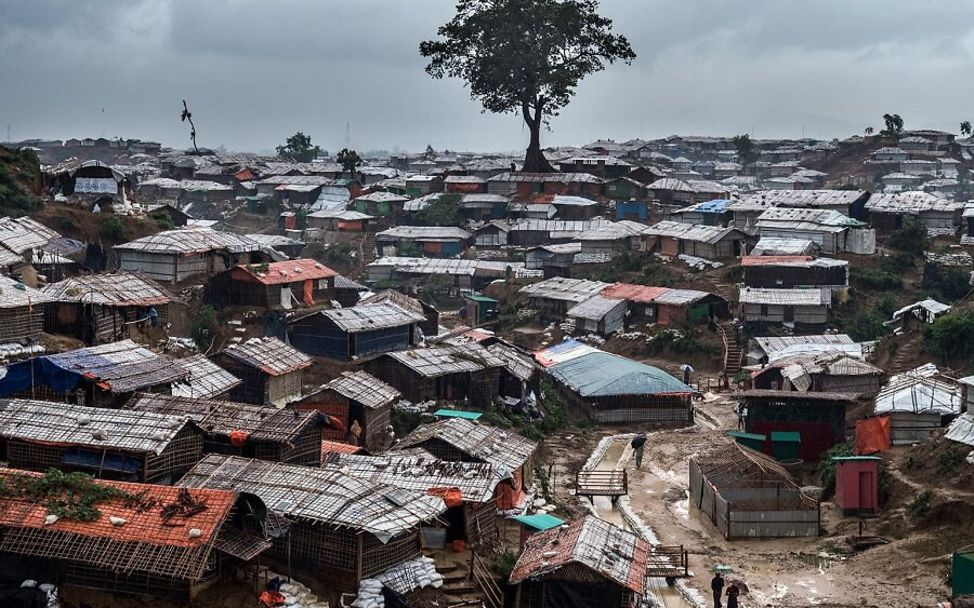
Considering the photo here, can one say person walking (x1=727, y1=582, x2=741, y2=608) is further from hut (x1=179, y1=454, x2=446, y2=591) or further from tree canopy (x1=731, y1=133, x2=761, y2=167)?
tree canopy (x1=731, y1=133, x2=761, y2=167)

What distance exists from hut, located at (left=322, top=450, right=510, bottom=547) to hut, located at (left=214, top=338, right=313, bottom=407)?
24.4ft

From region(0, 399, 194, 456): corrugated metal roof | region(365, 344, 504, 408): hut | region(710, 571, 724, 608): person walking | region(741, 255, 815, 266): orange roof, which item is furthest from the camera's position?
region(741, 255, 815, 266): orange roof

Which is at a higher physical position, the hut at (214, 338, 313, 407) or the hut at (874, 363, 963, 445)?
the hut at (214, 338, 313, 407)

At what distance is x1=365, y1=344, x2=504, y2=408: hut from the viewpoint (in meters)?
39.1

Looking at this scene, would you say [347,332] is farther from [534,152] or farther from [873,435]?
[534,152]

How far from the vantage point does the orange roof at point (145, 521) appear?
2064 centimetres

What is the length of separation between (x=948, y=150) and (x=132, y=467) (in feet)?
308

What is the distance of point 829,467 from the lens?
116 feet

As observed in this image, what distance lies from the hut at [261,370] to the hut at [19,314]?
568 centimetres

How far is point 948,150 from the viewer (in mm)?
101625

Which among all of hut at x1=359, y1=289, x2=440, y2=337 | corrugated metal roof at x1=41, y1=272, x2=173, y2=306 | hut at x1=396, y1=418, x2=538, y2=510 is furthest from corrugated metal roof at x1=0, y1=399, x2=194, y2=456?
hut at x1=359, y1=289, x2=440, y2=337

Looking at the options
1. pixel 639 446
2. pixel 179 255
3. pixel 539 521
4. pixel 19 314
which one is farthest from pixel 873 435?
pixel 179 255

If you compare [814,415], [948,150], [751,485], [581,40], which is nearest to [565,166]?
[581,40]

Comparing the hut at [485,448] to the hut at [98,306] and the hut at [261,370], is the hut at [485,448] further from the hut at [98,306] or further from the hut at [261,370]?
the hut at [98,306]
